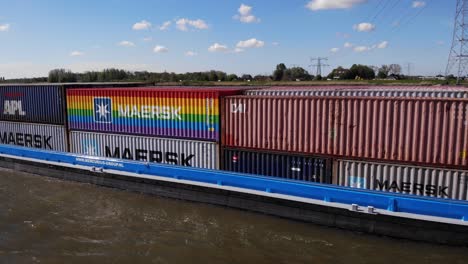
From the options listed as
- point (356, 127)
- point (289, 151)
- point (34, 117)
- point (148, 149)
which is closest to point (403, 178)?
point (356, 127)

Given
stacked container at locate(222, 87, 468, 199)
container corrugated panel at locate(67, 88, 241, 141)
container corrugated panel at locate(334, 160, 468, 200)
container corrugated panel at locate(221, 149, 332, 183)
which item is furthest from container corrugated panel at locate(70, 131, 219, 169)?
container corrugated panel at locate(334, 160, 468, 200)

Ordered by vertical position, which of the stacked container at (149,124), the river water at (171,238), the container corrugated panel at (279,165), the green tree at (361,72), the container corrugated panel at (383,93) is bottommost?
the river water at (171,238)

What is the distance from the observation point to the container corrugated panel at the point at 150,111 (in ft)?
50.1

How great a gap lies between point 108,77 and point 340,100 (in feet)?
364

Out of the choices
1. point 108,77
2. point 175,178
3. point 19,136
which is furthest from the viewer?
point 108,77

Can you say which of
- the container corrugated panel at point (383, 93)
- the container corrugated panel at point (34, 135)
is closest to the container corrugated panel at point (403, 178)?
the container corrugated panel at point (383, 93)

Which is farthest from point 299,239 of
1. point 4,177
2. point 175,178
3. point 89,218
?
point 4,177

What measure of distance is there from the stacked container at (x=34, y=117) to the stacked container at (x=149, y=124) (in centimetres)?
90

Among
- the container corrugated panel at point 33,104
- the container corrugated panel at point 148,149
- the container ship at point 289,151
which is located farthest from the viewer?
the container corrugated panel at point 33,104

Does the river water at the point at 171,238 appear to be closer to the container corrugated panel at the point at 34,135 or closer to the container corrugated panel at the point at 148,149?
the container corrugated panel at the point at 148,149

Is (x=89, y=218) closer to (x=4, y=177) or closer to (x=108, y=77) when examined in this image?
(x=4, y=177)

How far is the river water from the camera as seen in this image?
11.0 meters

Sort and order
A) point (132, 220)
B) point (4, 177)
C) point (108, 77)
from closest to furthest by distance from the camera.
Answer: point (132, 220) < point (4, 177) < point (108, 77)

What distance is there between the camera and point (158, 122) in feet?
54.3
